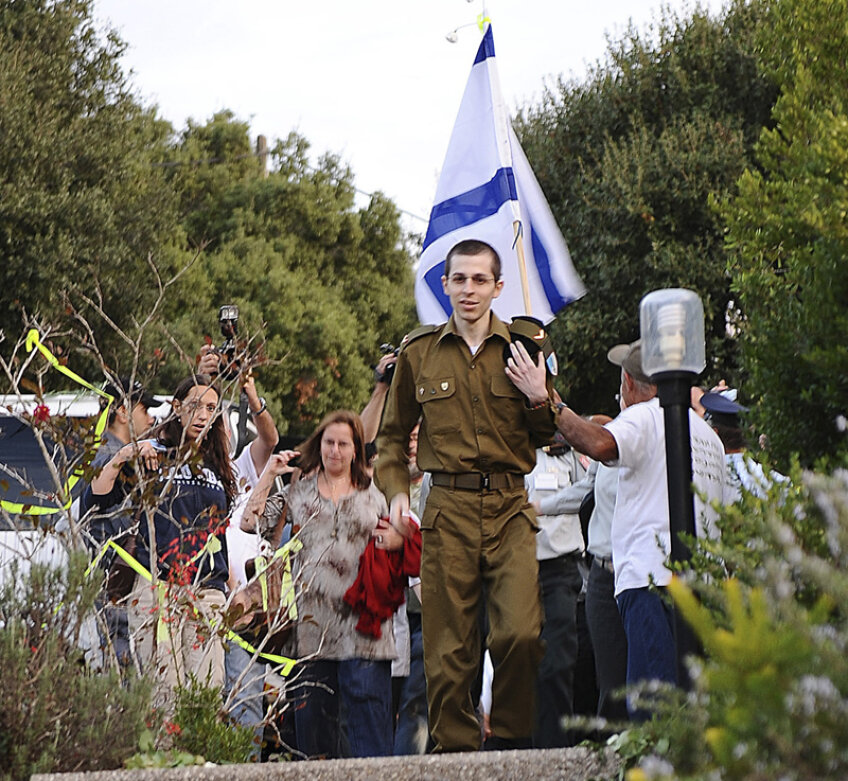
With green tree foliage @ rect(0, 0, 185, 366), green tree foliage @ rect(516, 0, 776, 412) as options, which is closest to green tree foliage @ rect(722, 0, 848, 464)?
green tree foliage @ rect(516, 0, 776, 412)

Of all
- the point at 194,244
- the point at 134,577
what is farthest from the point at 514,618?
the point at 194,244

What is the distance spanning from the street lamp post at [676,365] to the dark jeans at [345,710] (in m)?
2.53

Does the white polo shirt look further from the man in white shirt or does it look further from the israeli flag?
the israeli flag

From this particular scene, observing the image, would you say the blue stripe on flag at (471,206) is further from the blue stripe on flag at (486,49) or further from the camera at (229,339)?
the camera at (229,339)

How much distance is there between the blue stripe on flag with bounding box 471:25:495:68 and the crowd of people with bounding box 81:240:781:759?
222 cm

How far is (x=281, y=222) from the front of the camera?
1227 inches

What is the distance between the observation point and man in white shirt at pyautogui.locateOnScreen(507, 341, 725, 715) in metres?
5.35

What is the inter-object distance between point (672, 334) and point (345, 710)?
3.00 m

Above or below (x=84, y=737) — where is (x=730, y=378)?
above

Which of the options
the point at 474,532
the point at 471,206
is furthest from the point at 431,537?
the point at 471,206

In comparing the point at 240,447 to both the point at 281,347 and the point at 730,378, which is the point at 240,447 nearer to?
the point at 730,378

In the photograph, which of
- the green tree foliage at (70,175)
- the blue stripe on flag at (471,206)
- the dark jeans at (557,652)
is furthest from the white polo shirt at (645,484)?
the green tree foliage at (70,175)

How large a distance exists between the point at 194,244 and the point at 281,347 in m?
4.53

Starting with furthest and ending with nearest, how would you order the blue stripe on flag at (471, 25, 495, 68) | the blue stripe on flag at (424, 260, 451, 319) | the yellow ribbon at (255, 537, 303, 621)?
1. the blue stripe on flag at (471, 25, 495, 68)
2. the blue stripe on flag at (424, 260, 451, 319)
3. the yellow ribbon at (255, 537, 303, 621)
